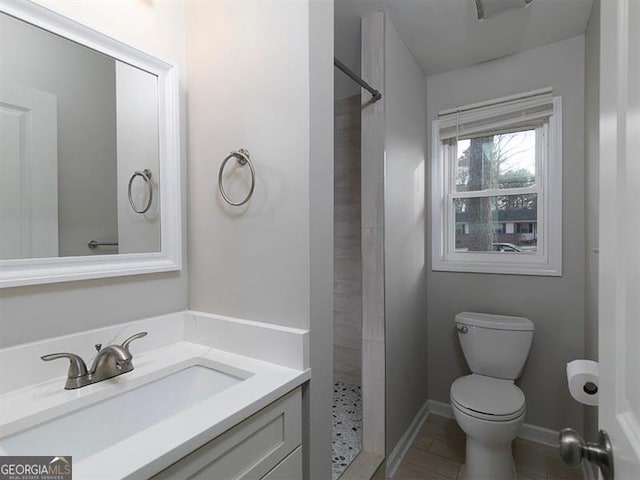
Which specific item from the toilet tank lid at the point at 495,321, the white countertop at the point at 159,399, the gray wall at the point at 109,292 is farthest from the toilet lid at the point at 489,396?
the gray wall at the point at 109,292

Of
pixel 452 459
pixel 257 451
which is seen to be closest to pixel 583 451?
pixel 257 451

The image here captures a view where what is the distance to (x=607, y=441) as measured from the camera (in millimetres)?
539

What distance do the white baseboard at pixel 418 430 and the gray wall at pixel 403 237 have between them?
0.18ft

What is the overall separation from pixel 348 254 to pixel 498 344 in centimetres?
119

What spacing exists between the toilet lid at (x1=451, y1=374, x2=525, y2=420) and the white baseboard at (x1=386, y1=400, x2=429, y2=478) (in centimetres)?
47

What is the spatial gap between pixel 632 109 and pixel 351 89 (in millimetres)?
2277

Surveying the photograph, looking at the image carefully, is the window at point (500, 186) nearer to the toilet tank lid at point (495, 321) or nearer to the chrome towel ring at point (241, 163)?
the toilet tank lid at point (495, 321)

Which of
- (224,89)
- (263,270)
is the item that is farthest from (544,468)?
(224,89)

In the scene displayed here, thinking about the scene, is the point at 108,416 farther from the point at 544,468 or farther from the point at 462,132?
the point at 462,132

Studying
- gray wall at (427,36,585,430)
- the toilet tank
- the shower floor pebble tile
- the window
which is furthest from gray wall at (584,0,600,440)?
the shower floor pebble tile

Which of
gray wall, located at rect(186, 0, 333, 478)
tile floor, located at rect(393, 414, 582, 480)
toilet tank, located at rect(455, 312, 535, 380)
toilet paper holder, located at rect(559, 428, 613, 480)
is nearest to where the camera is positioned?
toilet paper holder, located at rect(559, 428, 613, 480)

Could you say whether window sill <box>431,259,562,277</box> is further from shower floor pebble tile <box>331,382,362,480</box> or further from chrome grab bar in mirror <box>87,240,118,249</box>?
chrome grab bar in mirror <box>87,240,118,249</box>

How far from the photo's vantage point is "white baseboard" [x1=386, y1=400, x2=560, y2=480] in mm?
1844

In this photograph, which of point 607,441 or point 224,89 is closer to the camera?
point 607,441
